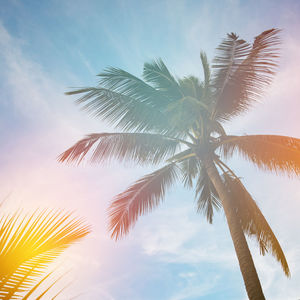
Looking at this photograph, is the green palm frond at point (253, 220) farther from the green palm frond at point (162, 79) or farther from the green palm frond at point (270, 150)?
the green palm frond at point (162, 79)

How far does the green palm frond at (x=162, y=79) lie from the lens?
23.4 feet

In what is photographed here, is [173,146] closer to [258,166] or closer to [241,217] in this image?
[258,166]

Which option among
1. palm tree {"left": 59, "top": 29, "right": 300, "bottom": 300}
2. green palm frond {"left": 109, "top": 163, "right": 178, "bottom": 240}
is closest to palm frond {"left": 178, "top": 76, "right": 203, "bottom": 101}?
palm tree {"left": 59, "top": 29, "right": 300, "bottom": 300}

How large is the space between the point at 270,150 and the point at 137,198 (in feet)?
13.2

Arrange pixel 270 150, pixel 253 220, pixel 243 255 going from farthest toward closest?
pixel 253 220 → pixel 270 150 → pixel 243 255

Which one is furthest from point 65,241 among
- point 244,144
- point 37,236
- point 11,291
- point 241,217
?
point 241,217

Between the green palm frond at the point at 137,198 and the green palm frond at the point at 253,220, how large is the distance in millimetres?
1928

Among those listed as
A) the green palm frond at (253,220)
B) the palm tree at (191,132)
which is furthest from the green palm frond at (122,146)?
the green palm frond at (253,220)

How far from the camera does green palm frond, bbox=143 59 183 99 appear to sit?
7137mm

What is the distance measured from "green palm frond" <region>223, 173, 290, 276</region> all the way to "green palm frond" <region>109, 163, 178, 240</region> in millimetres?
1928

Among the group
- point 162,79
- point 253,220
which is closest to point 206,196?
point 253,220

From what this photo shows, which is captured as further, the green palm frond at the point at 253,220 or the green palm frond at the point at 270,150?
the green palm frond at the point at 253,220

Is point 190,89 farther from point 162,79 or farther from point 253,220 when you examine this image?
point 253,220

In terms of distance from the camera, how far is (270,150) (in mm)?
6082
